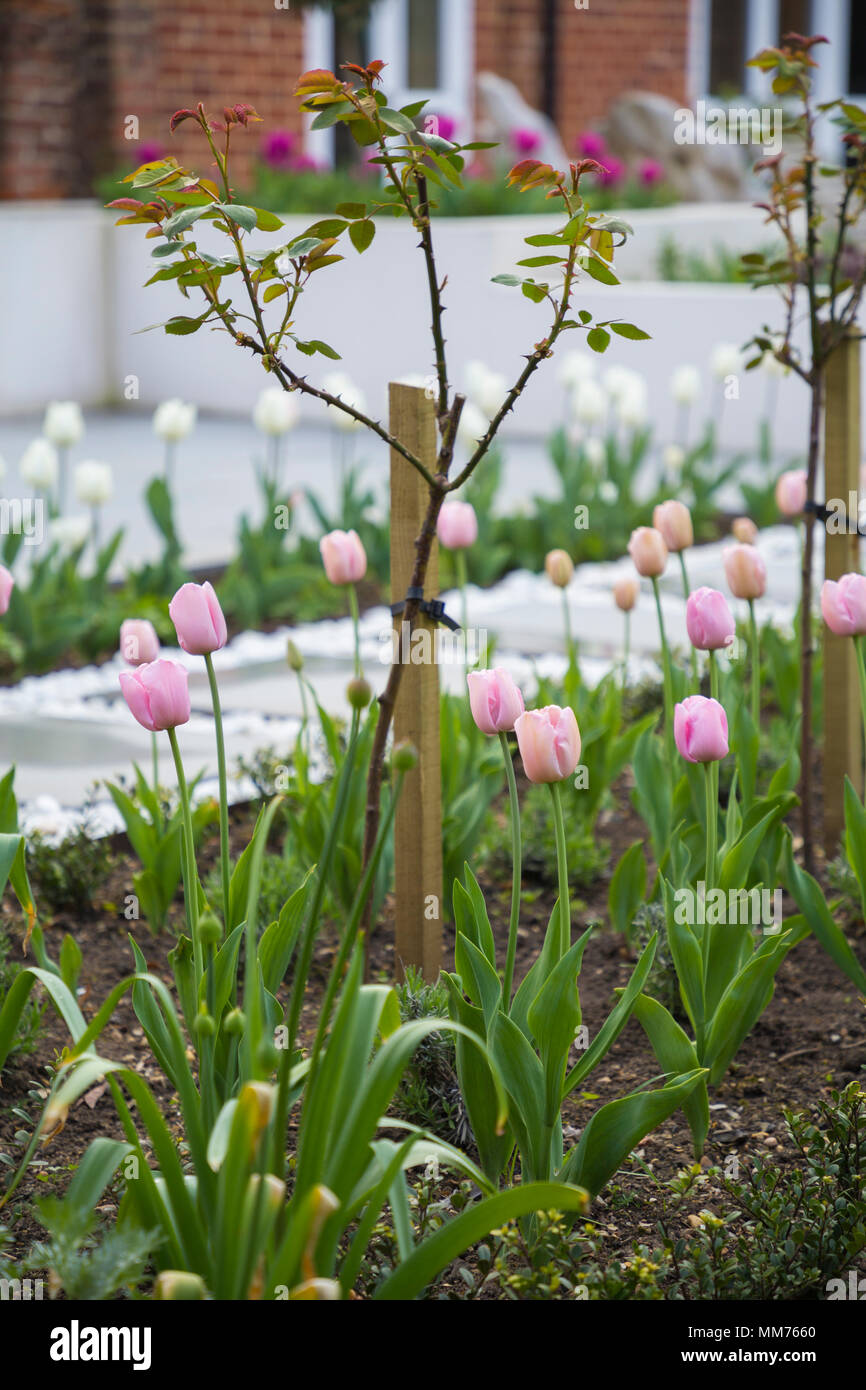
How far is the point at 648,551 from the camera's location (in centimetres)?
241

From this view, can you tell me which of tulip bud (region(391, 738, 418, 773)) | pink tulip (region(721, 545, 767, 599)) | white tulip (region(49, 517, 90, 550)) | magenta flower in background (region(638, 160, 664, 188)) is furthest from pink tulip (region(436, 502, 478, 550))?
magenta flower in background (region(638, 160, 664, 188))

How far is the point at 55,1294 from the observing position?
1.54 m

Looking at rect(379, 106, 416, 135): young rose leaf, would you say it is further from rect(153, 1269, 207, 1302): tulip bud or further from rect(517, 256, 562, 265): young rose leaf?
rect(153, 1269, 207, 1302): tulip bud

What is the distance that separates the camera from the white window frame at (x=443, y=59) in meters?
11.9

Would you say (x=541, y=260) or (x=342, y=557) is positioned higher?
(x=541, y=260)

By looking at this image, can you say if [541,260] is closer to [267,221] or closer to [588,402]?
[267,221]

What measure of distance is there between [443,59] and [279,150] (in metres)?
2.81

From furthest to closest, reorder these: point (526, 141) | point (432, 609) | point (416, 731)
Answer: point (526, 141)
point (416, 731)
point (432, 609)

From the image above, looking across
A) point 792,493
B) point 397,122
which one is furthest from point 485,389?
point 397,122

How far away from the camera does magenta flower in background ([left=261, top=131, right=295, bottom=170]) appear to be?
10.1m

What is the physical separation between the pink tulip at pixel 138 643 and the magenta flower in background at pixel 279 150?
8586 mm

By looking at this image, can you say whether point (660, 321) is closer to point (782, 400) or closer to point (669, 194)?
point (782, 400)

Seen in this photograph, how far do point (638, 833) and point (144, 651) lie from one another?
53.0 inches

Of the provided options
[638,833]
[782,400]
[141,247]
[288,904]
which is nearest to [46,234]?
[141,247]
